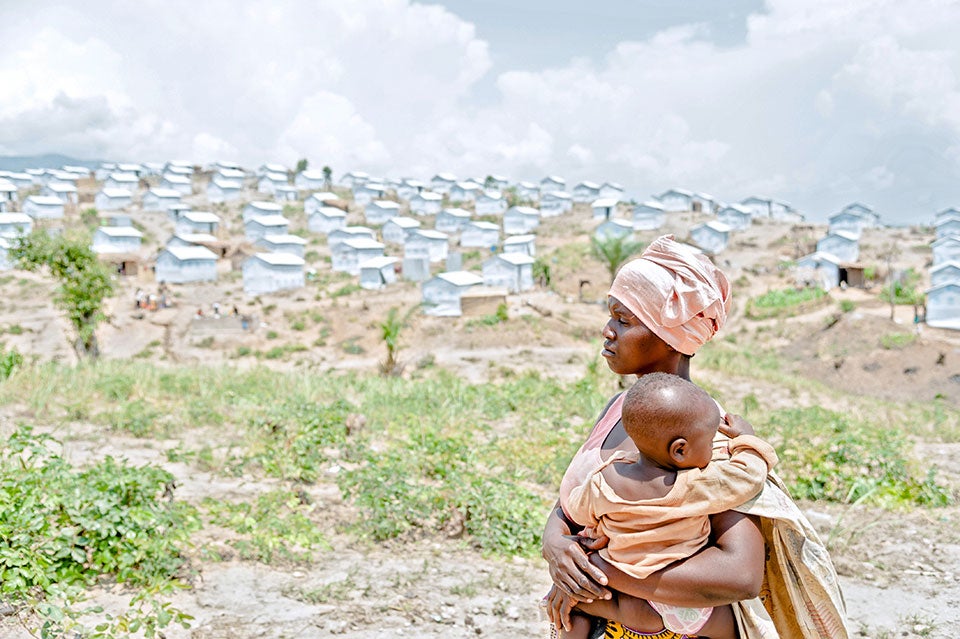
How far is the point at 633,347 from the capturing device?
6.22 ft

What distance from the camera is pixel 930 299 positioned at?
83.6 ft

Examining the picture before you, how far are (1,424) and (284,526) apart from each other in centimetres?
387

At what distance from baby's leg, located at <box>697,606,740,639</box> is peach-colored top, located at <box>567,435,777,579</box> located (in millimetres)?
225

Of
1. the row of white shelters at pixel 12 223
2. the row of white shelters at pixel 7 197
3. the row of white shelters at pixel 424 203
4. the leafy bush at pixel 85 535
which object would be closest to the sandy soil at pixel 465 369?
the leafy bush at pixel 85 535

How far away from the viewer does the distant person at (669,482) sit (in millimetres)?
1524

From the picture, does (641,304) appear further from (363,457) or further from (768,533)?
(363,457)

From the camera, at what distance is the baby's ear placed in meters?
1.53

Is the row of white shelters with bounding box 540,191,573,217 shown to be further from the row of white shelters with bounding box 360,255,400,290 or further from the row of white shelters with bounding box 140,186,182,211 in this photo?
the row of white shelters with bounding box 140,186,182,211

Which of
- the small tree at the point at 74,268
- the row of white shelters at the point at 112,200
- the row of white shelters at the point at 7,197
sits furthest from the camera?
the row of white shelters at the point at 112,200

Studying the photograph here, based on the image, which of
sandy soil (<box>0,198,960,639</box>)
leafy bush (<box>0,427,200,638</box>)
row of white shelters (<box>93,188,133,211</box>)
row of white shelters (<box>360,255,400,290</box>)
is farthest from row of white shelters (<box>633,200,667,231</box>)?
Result: leafy bush (<box>0,427,200,638</box>)

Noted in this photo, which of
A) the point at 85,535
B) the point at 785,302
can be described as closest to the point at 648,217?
the point at 785,302

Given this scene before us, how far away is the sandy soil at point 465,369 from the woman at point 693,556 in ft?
6.72

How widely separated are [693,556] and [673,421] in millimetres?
339

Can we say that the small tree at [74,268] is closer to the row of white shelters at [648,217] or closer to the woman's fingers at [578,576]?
the woman's fingers at [578,576]
